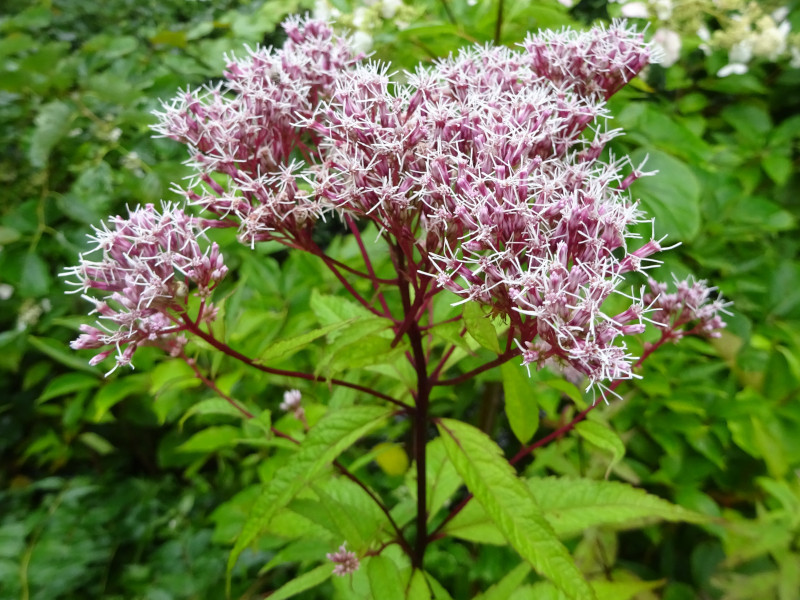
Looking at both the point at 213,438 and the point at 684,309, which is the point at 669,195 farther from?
the point at 213,438

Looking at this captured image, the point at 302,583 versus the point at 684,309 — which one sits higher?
the point at 684,309

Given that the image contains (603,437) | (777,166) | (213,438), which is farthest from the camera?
(777,166)

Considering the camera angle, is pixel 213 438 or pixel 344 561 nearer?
pixel 344 561

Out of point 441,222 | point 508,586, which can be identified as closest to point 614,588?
point 508,586

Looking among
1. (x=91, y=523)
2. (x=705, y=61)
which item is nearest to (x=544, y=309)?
(x=91, y=523)

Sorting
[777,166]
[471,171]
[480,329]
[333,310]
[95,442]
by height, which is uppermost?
[471,171]

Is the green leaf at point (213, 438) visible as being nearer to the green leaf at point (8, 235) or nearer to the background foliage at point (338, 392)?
the background foliage at point (338, 392)

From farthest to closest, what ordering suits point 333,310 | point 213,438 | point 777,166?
1. point 777,166
2. point 213,438
3. point 333,310
